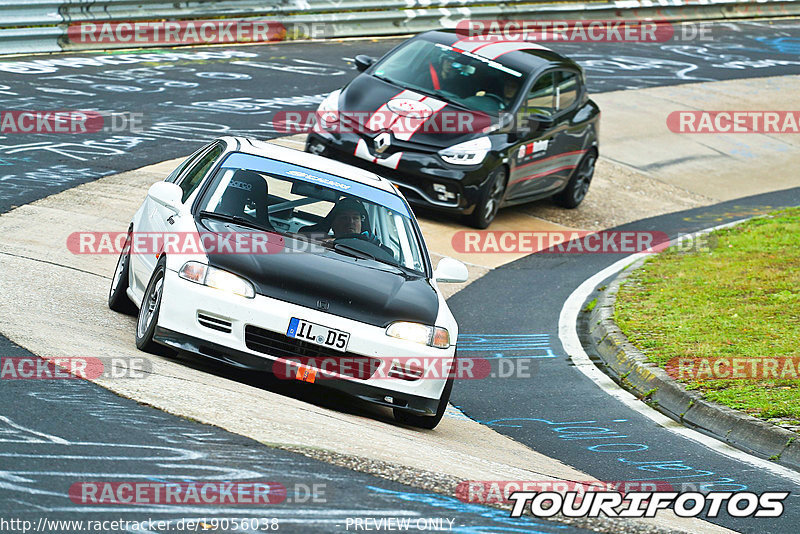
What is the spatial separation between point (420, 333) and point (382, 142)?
21.5 ft

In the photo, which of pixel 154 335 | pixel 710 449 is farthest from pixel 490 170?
pixel 154 335

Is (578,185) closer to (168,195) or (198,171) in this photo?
(198,171)

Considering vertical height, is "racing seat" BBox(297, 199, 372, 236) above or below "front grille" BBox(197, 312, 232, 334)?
above

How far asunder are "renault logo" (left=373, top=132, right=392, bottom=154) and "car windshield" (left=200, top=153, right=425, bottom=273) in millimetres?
4906

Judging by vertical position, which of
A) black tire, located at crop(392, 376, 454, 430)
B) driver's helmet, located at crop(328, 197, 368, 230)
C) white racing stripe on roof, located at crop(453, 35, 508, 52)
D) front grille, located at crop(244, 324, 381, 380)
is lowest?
black tire, located at crop(392, 376, 454, 430)

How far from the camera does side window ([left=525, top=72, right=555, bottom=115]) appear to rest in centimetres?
1501

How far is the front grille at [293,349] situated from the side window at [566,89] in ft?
30.1

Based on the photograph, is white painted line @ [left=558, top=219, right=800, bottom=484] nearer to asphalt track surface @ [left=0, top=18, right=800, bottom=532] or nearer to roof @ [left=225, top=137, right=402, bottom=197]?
asphalt track surface @ [left=0, top=18, right=800, bottom=532]

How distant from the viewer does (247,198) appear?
8312mm

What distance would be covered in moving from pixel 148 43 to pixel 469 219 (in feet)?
29.6
